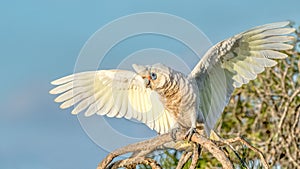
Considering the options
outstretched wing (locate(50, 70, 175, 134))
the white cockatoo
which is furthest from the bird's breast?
outstretched wing (locate(50, 70, 175, 134))

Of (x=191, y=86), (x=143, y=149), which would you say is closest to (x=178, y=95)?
(x=191, y=86)

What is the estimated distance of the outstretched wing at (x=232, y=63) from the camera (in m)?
1.84

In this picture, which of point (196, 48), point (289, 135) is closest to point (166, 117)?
point (196, 48)

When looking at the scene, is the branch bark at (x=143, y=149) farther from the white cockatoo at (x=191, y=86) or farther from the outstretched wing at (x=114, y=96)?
the outstretched wing at (x=114, y=96)

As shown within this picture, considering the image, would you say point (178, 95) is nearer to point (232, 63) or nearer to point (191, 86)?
point (191, 86)

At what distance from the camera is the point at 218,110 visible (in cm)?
192

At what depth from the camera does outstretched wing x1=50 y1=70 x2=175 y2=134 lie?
1.91 metres

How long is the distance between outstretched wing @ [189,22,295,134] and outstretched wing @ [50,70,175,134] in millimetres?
127

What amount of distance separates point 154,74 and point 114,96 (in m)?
0.37

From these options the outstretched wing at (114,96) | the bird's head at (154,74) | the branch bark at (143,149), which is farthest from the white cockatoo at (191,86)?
the branch bark at (143,149)

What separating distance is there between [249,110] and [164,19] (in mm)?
2111

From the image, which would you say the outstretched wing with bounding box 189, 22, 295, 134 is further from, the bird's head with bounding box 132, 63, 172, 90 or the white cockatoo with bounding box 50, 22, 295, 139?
the bird's head with bounding box 132, 63, 172, 90

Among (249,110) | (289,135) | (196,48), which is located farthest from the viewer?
(249,110)

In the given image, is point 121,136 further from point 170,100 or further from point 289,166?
point 289,166
